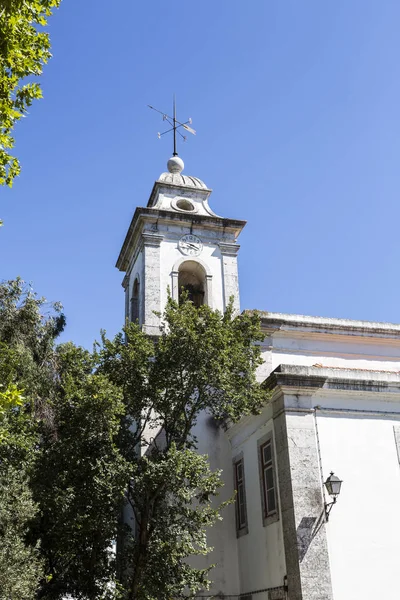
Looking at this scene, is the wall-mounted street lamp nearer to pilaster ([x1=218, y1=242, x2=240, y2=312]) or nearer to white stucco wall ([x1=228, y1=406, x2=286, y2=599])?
white stucco wall ([x1=228, y1=406, x2=286, y2=599])

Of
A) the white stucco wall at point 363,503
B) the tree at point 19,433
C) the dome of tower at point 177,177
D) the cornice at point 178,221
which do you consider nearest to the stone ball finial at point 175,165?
the dome of tower at point 177,177

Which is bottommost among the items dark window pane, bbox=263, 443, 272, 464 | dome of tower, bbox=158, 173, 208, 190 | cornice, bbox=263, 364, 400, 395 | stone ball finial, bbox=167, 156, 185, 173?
dark window pane, bbox=263, 443, 272, 464

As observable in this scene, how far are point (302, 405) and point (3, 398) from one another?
7.04 metres

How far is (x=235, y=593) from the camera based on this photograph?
14320 millimetres

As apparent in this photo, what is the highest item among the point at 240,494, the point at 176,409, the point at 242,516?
the point at 176,409

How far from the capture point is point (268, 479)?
13258mm

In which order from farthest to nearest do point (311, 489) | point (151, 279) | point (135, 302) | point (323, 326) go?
1. point (135, 302)
2. point (151, 279)
3. point (323, 326)
4. point (311, 489)

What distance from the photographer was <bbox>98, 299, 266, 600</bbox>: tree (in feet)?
38.5

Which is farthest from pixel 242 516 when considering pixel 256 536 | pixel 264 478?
pixel 264 478

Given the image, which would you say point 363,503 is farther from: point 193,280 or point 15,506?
point 193,280

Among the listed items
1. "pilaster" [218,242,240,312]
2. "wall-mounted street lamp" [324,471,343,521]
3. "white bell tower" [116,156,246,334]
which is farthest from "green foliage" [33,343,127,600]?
"pilaster" [218,242,240,312]

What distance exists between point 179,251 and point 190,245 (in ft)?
1.51

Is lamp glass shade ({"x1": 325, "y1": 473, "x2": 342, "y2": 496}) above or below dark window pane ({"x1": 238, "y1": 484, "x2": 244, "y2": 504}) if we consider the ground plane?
below

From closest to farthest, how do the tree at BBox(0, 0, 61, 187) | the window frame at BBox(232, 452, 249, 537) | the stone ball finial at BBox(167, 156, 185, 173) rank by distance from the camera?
the tree at BBox(0, 0, 61, 187) < the window frame at BBox(232, 452, 249, 537) < the stone ball finial at BBox(167, 156, 185, 173)
